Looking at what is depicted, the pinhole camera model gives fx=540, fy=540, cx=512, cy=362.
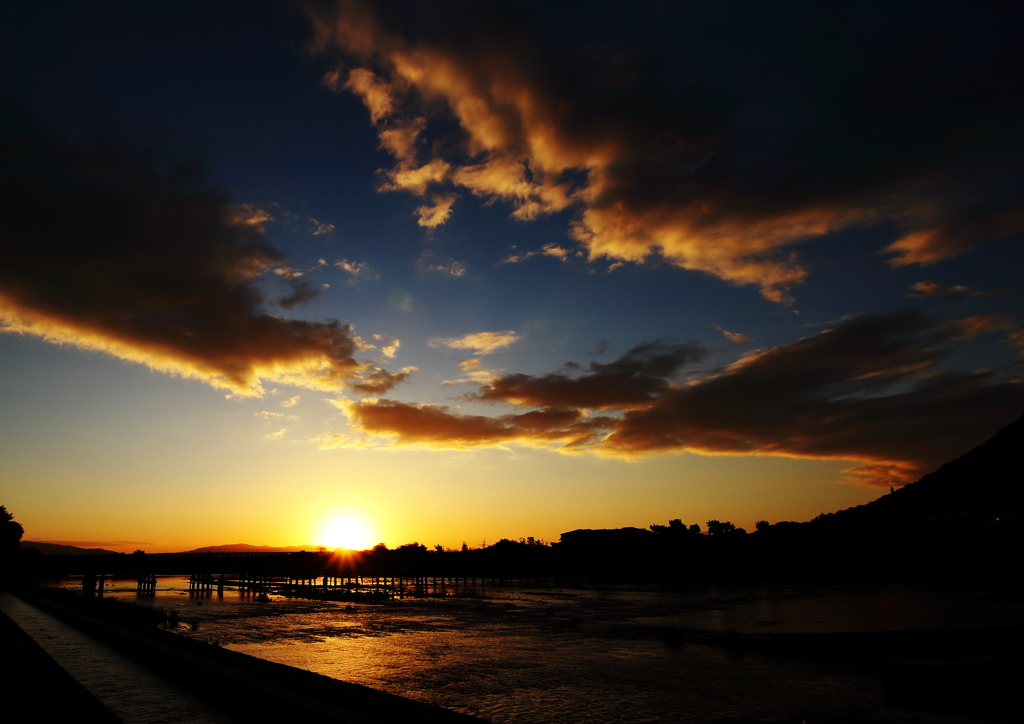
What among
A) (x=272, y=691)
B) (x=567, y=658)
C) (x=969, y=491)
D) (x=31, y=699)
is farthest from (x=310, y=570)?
(x=969, y=491)

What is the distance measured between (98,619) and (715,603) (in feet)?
171

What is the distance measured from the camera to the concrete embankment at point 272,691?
6820mm

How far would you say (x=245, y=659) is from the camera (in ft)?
34.1

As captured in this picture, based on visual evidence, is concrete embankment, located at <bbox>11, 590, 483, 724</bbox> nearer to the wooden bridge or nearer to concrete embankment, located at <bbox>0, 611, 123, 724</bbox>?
concrete embankment, located at <bbox>0, 611, 123, 724</bbox>

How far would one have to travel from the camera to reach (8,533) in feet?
285

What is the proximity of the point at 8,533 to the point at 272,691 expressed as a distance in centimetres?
11350

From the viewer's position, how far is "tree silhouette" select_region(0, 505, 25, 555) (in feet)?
273

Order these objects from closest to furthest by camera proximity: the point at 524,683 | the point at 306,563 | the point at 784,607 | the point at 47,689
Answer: the point at 47,689 < the point at 524,683 < the point at 784,607 < the point at 306,563

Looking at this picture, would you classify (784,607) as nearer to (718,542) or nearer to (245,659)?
(245,659)

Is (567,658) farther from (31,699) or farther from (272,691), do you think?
(31,699)

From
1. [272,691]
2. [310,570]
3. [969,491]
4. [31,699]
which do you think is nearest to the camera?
[31,699]

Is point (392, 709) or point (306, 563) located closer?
point (392, 709)

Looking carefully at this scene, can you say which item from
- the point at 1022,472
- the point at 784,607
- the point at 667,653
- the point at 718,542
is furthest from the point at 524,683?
the point at 718,542

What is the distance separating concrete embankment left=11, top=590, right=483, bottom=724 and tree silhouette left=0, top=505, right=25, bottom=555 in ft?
325
